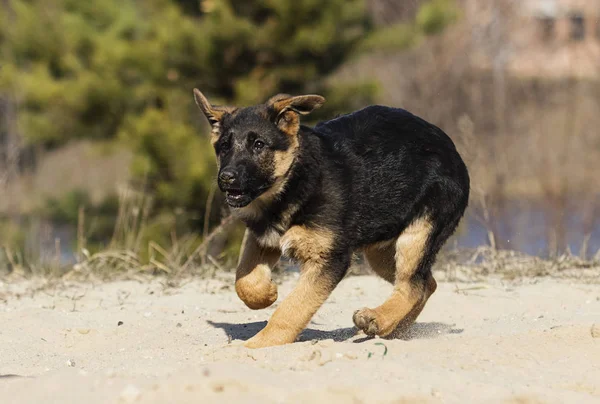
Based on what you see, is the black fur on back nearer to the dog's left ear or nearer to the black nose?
the dog's left ear

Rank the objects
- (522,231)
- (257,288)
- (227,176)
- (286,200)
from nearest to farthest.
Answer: (227,176)
(286,200)
(257,288)
(522,231)

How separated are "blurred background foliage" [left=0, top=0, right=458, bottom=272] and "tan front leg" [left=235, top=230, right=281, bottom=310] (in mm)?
9303

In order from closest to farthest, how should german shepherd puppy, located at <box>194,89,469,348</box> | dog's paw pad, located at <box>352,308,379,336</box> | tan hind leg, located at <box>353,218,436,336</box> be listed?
german shepherd puppy, located at <box>194,89,469,348</box> → dog's paw pad, located at <box>352,308,379,336</box> → tan hind leg, located at <box>353,218,436,336</box>

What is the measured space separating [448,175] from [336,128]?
807 mm

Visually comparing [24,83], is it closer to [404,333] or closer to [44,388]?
[404,333]

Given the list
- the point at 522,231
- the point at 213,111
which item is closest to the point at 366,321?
Answer: the point at 213,111

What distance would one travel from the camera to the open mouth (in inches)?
219

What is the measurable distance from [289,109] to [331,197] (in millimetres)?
612

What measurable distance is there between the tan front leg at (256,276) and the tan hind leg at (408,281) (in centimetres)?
70

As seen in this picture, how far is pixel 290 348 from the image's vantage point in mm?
5215

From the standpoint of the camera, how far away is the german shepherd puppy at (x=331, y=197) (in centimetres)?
566

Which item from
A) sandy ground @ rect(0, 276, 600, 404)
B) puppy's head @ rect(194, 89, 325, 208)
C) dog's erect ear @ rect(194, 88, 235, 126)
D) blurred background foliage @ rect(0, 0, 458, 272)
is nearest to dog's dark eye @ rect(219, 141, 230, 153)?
puppy's head @ rect(194, 89, 325, 208)

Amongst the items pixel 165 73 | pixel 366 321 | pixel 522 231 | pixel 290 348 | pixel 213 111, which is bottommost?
pixel 522 231

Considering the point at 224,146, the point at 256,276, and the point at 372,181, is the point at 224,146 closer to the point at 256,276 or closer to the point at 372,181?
the point at 256,276
